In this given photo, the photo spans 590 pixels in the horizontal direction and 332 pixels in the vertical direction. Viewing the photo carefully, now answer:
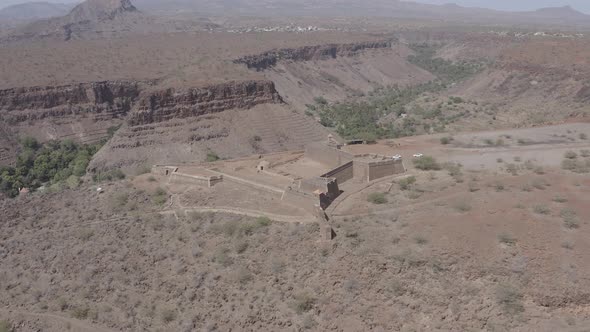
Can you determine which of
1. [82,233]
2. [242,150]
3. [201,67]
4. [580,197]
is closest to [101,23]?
[201,67]

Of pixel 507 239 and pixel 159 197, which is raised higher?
pixel 507 239

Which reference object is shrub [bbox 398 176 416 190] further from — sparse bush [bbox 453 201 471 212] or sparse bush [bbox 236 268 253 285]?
sparse bush [bbox 236 268 253 285]

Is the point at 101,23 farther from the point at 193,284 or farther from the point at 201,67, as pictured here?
the point at 193,284

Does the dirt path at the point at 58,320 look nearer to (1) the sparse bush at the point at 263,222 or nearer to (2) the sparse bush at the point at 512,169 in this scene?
(1) the sparse bush at the point at 263,222

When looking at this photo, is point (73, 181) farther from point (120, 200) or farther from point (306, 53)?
point (306, 53)

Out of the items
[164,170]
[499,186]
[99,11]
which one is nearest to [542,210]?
[499,186]

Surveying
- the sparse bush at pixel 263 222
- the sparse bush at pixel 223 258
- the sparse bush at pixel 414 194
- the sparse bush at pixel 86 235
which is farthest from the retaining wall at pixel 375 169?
the sparse bush at pixel 86 235
